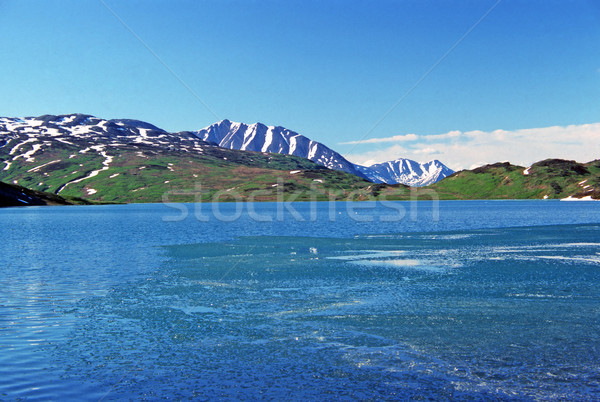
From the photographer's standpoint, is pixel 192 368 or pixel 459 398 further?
pixel 192 368

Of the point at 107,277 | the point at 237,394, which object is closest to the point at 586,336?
the point at 237,394

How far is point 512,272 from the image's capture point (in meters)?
46.6

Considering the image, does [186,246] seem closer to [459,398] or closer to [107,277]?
[107,277]

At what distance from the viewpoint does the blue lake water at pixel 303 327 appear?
19953 mm

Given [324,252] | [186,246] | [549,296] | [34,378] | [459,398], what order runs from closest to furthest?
[459,398]
[34,378]
[549,296]
[324,252]
[186,246]

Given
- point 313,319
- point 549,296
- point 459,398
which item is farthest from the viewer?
point 549,296

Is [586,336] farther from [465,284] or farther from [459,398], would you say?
[465,284]

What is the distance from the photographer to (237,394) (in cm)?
1894

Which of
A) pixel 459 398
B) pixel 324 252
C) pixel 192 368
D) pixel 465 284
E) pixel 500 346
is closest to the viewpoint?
pixel 459 398

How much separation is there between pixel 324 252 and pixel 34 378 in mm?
Result: 46786

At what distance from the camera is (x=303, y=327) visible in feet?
→ 93.1

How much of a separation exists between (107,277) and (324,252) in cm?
2893

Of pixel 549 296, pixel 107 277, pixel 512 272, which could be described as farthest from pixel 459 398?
pixel 107 277

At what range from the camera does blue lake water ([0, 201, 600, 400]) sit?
786 inches
